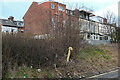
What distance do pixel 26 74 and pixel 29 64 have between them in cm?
71

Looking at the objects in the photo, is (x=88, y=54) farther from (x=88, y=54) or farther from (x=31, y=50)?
(x=31, y=50)

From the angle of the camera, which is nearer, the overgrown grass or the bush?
the bush

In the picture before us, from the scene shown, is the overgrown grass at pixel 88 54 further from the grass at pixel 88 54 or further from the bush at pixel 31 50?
the bush at pixel 31 50

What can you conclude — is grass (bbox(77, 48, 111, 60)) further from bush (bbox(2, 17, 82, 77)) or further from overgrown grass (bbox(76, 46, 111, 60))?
bush (bbox(2, 17, 82, 77))

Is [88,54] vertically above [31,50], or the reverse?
[31,50]

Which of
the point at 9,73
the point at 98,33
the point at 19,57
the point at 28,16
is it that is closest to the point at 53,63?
the point at 19,57

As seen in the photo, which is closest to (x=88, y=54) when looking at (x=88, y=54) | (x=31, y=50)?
(x=88, y=54)

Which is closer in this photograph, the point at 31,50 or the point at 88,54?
the point at 31,50

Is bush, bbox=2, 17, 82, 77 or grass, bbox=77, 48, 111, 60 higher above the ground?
bush, bbox=2, 17, 82, 77

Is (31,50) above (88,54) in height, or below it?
above

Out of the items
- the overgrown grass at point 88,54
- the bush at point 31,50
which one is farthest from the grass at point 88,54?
the bush at point 31,50

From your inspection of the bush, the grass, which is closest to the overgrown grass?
the grass

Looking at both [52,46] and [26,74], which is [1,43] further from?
[52,46]

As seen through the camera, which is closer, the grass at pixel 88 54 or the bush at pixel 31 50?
the bush at pixel 31 50
